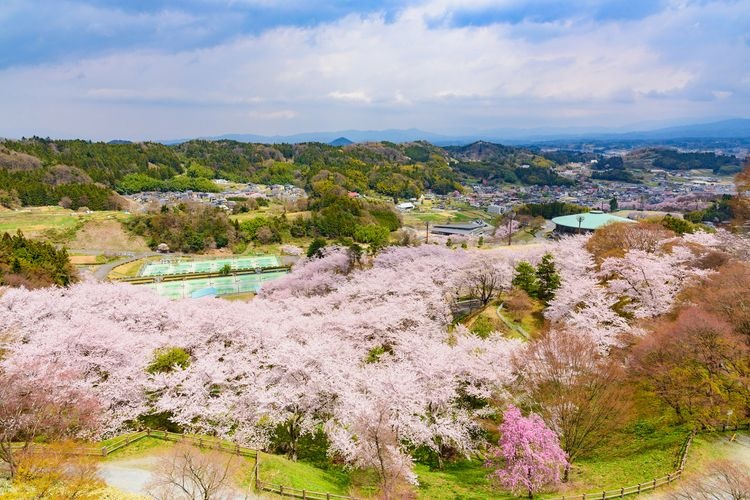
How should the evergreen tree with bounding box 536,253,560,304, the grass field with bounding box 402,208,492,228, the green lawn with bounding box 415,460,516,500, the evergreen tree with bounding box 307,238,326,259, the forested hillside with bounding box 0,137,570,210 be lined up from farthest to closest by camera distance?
the grass field with bounding box 402,208,492,228 → the forested hillside with bounding box 0,137,570,210 → the evergreen tree with bounding box 307,238,326,259 → the evergreen tree with bounding box 536,253,560,304 → the green lawn with bounding box 415,460,516,500

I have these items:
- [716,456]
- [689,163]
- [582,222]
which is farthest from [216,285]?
[689,163]

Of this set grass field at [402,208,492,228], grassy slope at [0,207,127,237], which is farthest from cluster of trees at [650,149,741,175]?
grassy slope at [0,207,127,237]

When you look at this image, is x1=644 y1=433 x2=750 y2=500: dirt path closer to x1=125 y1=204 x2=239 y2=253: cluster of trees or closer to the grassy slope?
x1=125 y1=204 x2=239 y2=253: cluster of trees

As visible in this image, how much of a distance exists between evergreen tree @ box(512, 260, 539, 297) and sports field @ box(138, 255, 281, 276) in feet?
106

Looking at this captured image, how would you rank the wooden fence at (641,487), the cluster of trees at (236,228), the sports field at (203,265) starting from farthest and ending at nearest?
the cluster of trees at (236,228) < the sports field at (203,265) < the wooden fence at (641,487)

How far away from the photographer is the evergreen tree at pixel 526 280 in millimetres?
28219

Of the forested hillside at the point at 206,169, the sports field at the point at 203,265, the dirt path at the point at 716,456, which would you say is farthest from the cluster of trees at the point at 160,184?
the dirt path at the point at 716,456

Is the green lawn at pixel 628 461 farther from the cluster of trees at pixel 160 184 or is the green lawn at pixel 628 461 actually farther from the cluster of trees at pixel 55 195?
the cluster of trees at pixel 160 184

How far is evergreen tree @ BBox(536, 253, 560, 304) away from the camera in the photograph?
27.6 meters

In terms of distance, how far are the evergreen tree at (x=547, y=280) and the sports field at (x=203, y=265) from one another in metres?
33.3

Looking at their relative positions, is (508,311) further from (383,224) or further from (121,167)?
(121,167)

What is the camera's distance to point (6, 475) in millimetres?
11320

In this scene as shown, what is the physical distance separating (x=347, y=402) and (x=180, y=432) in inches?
258

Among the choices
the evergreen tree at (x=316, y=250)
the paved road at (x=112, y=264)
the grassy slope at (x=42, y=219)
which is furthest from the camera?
the grassy slope at (x=42, y=219)
